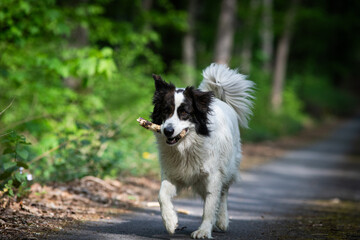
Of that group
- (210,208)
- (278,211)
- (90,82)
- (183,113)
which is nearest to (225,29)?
(90,82)

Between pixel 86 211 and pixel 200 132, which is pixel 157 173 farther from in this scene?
pixel 200 132

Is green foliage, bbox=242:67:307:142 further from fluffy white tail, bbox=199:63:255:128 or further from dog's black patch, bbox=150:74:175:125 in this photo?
dog's black patch, bbox=150:74:175:125

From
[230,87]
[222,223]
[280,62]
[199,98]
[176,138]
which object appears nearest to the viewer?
[176,138]

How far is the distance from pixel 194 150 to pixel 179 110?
1.73 ft

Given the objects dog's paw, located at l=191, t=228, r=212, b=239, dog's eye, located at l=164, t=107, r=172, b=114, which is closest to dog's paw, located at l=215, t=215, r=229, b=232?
dog's paw, located at l=191, t=228, r=212, b=239

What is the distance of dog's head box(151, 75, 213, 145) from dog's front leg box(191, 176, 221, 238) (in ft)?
1.94

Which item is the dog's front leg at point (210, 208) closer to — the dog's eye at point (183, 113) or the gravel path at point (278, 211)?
the gravel path at point (278, 211)

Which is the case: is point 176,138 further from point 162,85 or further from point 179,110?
point 162,85

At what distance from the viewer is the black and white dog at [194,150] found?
17.4 ft


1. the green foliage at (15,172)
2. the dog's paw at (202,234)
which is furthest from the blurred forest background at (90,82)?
the dog's paw at (202,234)

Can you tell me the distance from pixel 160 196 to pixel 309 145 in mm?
17526

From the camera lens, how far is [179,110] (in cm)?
532

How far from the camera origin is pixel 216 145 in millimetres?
5746

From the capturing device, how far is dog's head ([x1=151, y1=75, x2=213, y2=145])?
5270mm
